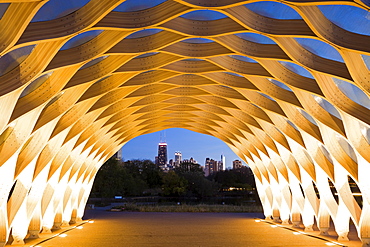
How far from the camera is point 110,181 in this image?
2899 inches

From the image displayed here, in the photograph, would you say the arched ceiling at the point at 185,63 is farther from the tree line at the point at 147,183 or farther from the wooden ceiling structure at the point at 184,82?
the tree line at the point at 147,183

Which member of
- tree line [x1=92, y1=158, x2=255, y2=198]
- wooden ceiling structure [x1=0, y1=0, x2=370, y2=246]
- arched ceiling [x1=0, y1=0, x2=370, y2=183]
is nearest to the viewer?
arched ceiling [x1=0, y1=0, x2=370, y2=183]

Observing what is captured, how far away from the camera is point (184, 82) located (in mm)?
23078

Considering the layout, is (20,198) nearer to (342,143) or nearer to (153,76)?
(153,76)

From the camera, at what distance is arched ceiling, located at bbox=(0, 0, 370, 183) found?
1200 cm

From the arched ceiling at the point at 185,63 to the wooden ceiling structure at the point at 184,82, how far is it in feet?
0.17

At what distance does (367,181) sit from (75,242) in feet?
52.9

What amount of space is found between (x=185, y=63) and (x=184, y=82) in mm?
2558

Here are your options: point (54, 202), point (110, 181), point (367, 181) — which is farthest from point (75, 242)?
point (110, 181)

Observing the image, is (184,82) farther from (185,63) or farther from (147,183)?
(147,183)

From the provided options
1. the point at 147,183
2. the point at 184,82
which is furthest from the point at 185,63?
the point at 147,183

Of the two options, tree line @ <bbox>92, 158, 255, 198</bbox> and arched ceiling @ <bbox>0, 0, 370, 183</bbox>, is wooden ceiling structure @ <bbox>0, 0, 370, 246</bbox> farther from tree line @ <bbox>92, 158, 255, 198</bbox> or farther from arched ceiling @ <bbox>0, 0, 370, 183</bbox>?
tree line @ <bbox>92, 158, 255, 198</bbox>

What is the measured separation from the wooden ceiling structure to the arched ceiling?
0.05m

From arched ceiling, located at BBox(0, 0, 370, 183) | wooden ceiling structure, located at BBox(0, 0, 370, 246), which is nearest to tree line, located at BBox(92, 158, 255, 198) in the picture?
wooden ceiling structure, located at BBox(0, 0, 370, 246)
